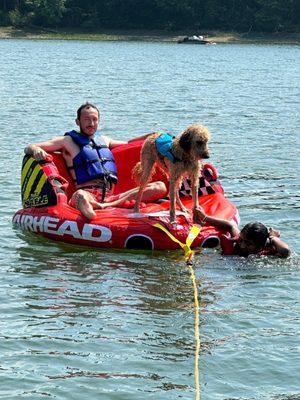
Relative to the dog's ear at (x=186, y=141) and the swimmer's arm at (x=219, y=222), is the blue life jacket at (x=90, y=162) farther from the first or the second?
the dog's ear at (x=186, y=141)

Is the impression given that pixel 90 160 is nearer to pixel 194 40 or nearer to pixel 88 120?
pixel 88 120

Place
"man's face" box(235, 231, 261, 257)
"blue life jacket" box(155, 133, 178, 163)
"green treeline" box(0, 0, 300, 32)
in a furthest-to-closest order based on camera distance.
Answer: "green treeline" box(0, 0, 300, 32), "blue life jacket" box(155, 133, 178, 163), "man's face" box(235, 231, 261, 257)

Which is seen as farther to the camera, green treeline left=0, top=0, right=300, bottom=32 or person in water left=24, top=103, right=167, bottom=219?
green treeline left=0, top=0, right=300, bottom=32

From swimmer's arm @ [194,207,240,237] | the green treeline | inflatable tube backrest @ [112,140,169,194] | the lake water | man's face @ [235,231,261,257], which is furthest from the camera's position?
the green treeline

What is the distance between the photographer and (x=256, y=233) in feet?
29.2

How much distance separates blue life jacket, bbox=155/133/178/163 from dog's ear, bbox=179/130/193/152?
16 cm

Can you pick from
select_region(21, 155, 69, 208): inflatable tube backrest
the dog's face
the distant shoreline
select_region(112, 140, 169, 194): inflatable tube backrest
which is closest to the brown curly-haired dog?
the dog's face

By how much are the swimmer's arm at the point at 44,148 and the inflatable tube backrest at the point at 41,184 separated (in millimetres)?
59

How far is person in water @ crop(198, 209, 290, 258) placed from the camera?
8914mm

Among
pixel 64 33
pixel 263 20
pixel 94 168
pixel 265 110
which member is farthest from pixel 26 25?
pixel 94 168

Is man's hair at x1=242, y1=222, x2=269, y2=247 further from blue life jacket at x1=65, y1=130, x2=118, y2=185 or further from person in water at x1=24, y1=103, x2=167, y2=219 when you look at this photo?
blue life jacket at x1=65, y1=130, x2=118, y2=185

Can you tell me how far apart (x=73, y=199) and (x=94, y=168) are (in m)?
0.52

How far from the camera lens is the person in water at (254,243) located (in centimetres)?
891

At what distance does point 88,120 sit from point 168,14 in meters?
68.3
